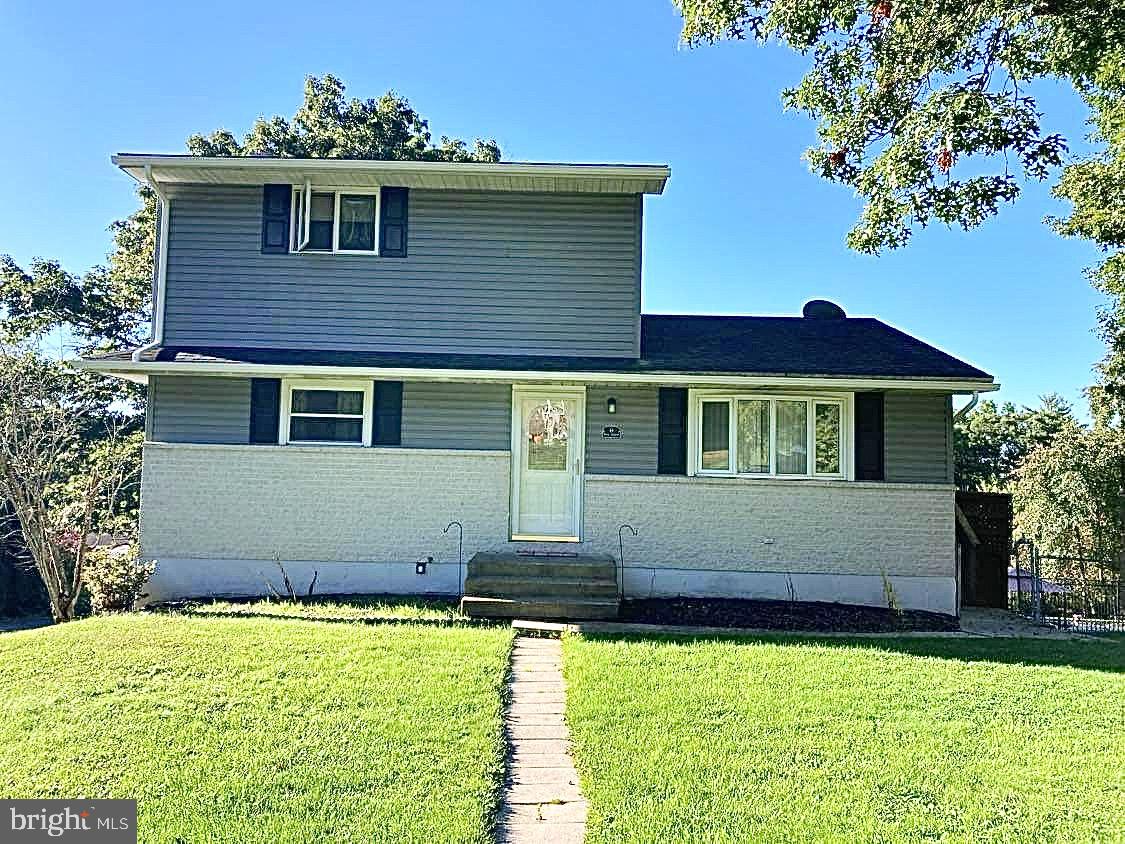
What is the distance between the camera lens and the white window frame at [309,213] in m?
11.7

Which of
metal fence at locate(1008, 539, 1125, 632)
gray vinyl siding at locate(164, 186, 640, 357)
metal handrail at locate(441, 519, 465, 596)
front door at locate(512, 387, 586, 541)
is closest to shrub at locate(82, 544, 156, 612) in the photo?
gray vinyl siding at locate(164, 186, 640, 357)

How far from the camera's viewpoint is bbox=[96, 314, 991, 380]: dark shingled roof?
10602mm

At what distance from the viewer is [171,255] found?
11.7 metres

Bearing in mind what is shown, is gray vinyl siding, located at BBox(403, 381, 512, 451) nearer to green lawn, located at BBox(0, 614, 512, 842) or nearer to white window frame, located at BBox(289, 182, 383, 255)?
white window frame, located at BBox(289, 182, 383, 255)

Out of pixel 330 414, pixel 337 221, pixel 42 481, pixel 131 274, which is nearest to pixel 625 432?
pixel 330 414

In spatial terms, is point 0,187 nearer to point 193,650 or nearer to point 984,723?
point 193,650

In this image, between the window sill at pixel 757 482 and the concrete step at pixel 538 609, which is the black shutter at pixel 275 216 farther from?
the concrete step at pixel 538 609

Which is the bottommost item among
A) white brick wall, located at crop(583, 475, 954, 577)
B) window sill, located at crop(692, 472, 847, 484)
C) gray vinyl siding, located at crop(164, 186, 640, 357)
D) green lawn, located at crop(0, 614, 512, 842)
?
green lawn, located at crop(0, 614, 512, 842)

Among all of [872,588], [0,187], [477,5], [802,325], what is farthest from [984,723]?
[0,187]

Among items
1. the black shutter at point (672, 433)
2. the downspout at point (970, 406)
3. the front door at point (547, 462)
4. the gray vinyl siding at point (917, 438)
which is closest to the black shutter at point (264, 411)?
the front door at point (547, 462)

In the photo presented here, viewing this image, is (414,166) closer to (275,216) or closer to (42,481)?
(275,216)

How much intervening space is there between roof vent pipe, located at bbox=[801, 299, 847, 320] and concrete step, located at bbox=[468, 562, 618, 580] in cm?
722

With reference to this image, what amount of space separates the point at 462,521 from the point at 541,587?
6.09 feet

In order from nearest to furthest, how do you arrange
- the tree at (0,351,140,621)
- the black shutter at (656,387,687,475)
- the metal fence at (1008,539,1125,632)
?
the tree at (0,351,140,621) → the metal fence at (1008,539,1125,632) → the black shutter at (656,387,687,475)
